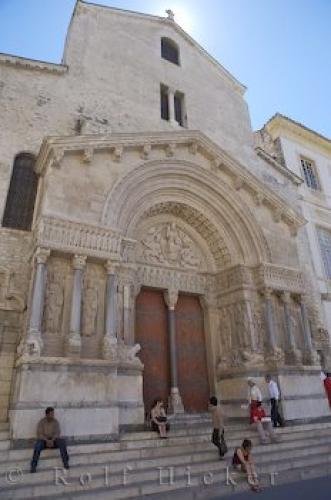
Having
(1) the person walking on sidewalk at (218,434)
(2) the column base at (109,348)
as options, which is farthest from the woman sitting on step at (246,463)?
(2) the column base at (109,348)

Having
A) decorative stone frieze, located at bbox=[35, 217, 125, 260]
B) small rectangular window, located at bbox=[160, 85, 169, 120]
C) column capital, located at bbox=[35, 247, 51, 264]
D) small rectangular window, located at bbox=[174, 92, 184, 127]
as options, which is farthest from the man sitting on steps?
small rectangular window, located at bbox=[174, 92, 184, 127]

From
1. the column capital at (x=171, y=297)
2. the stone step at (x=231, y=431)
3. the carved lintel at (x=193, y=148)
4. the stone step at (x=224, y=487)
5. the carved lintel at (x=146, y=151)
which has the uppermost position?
the carved lintel at (x=193, y=148)

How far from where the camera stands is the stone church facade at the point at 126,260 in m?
6.89

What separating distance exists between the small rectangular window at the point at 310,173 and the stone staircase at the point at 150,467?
13.0 m

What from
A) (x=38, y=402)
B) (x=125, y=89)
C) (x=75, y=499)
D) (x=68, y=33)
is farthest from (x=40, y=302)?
(x=68, y=33)

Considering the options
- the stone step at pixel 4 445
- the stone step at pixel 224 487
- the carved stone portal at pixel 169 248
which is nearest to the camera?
the stone step at pixel 224 487

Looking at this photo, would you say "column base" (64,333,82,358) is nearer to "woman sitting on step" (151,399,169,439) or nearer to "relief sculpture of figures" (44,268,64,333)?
"relief sculpture of figures" (44,268,64,333)

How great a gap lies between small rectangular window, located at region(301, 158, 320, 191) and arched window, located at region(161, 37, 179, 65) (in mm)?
7942

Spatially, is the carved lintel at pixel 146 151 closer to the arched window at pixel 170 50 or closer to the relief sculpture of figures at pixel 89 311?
the relief sculpture of figures at pixel 89 311

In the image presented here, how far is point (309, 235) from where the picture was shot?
49.3ft

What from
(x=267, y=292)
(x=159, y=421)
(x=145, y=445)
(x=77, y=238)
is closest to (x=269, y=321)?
(x=267, y=292)

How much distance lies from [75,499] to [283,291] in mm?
7854

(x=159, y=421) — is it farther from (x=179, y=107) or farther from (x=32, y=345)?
(x=179, y=107)

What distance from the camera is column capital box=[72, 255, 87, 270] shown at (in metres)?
7.39
